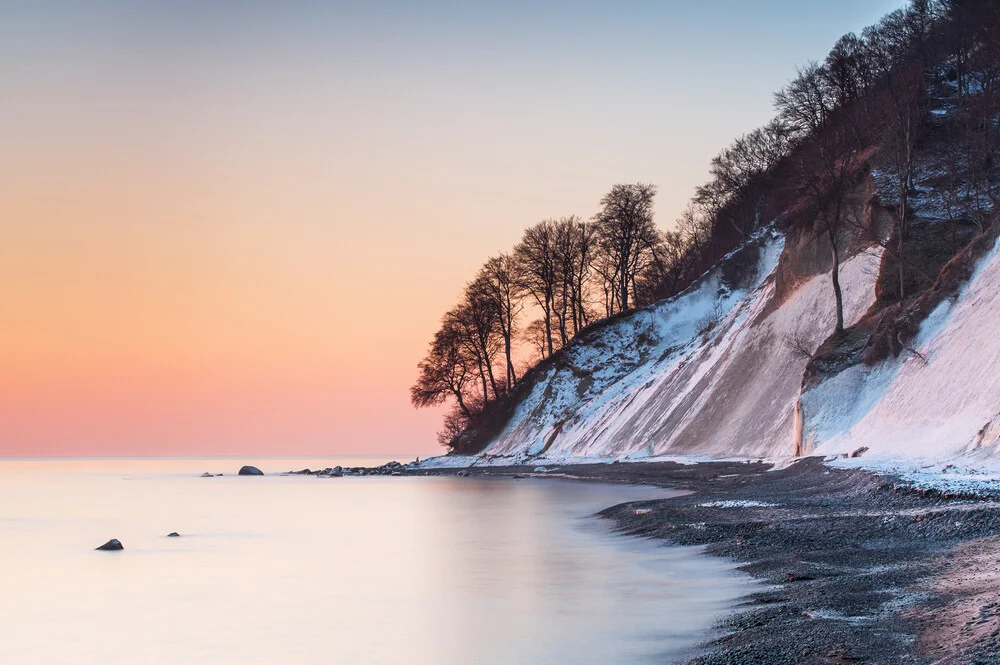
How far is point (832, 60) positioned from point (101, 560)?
51455mm

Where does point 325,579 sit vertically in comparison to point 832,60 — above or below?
below

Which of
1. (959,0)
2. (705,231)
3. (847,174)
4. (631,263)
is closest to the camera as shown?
(847,174)

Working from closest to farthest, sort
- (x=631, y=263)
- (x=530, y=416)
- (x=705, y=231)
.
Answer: (x=530, y=416)
(x=631, y=263)
(x=705, y=231)

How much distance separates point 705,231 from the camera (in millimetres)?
90250

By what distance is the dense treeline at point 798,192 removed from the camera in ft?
129

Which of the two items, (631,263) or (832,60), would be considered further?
(631,263)

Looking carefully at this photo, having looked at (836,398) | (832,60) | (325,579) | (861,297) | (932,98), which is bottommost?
(325,579)

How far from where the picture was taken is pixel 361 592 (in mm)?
17391

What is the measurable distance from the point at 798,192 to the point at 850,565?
35259 mm

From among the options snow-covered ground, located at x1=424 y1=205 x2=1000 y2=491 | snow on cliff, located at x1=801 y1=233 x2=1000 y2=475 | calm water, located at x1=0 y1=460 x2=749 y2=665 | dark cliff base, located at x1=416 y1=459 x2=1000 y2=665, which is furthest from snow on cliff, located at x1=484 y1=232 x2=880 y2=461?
dark cliff base, located at x1=416 y1=459 x2=1000 y2=665

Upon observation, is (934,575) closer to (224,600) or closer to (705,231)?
(224,600)

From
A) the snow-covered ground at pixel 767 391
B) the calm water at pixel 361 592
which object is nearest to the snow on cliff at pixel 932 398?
the snow-covered ground at pixel 767 391

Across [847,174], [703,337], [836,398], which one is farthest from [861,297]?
[703,337]

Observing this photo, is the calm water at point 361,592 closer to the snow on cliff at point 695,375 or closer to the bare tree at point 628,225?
the snow on cliff at point 695,375
